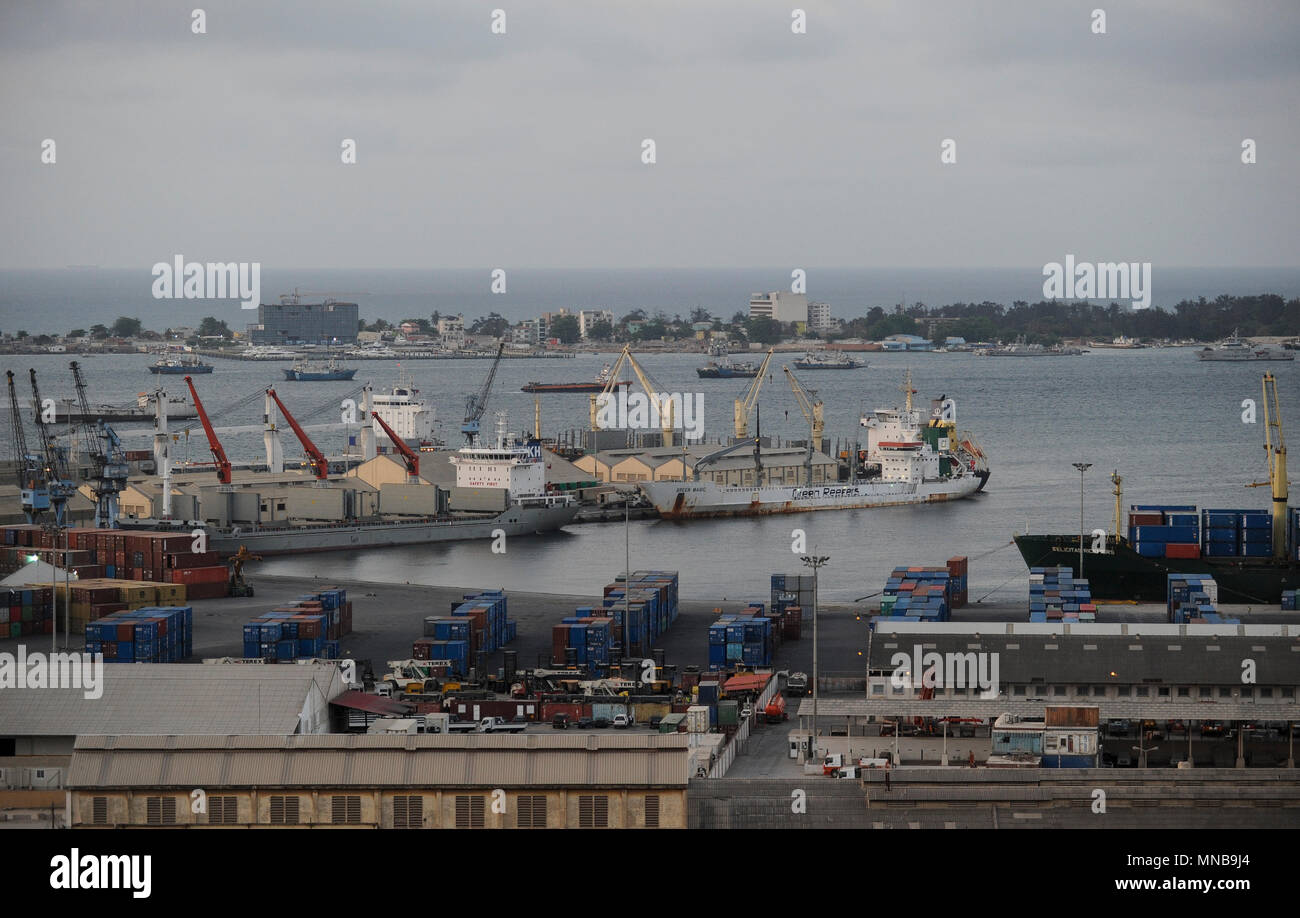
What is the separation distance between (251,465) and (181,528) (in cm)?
1085

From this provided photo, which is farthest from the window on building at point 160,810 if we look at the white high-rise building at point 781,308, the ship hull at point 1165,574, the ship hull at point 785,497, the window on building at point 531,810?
the white high-rise building at point 781,308

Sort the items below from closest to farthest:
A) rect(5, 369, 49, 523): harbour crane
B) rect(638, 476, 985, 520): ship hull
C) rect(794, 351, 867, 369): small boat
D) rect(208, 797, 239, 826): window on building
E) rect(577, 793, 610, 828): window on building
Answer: rect(577, 793, 610, 828): window on building < rect(208, 797, 239, 826): window on building < rect(5, 369, 49, 523): harbour crane < rect(638, 476, 985, 520): ship hull < rect(794, 351, 867, 369): small boat

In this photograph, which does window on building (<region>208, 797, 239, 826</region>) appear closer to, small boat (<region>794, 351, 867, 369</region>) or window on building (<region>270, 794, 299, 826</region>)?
window on building (<region>270, 794, 299, 826</region>)

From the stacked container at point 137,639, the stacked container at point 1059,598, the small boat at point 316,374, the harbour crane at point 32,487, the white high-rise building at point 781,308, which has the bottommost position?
the stacked container at point 137,639

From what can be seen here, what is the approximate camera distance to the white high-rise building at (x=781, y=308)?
112 meters

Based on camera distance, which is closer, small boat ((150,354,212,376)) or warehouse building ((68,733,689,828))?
warehouse building ((68,733,689,828))

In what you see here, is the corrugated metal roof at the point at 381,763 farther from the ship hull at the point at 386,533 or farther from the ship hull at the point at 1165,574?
the ship hull at the point at 386,533

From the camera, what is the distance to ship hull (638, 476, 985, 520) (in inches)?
1460

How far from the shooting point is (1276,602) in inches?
916

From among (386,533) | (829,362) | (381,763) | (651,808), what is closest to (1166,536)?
(386,533)

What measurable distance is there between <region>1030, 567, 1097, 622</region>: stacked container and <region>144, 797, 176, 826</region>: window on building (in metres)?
10.5

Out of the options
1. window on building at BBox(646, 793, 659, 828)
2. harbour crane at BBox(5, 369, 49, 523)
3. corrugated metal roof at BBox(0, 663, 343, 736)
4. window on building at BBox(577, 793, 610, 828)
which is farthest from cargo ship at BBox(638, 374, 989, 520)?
window on building at BBox(577, 793, 610, 828)

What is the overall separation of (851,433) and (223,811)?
148 ft

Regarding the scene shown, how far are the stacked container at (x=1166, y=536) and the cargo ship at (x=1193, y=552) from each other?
13 mm
